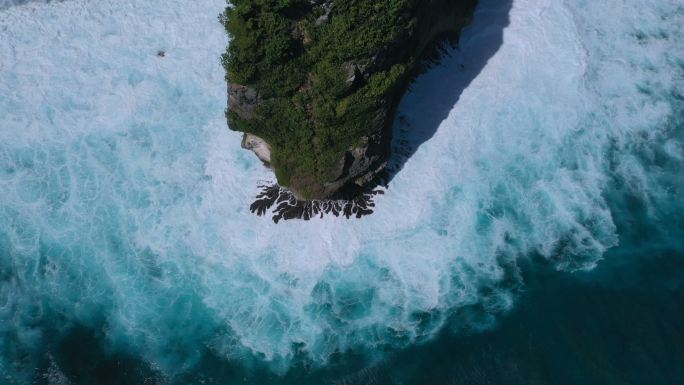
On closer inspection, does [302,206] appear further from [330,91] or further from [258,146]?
[330,91]

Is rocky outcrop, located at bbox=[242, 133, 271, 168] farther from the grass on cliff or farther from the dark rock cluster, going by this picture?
the dark rock cluster

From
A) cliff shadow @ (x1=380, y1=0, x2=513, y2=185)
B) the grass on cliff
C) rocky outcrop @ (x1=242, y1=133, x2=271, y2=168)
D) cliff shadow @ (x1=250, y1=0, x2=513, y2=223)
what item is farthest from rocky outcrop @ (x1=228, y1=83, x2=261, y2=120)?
cliff shadow @ (x1=380, y1=0, x2=513, y2=185)

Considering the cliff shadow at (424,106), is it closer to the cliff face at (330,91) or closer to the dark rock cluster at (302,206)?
the dark rock cluster at (302,206)

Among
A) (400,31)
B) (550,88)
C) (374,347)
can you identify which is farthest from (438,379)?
(550,88)

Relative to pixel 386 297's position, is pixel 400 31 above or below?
above

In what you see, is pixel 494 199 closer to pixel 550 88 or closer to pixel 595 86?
pixel 550 88

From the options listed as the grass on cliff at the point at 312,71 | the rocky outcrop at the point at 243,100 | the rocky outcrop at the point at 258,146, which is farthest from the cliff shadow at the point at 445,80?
the rocky outcrop at the point at 243,100
